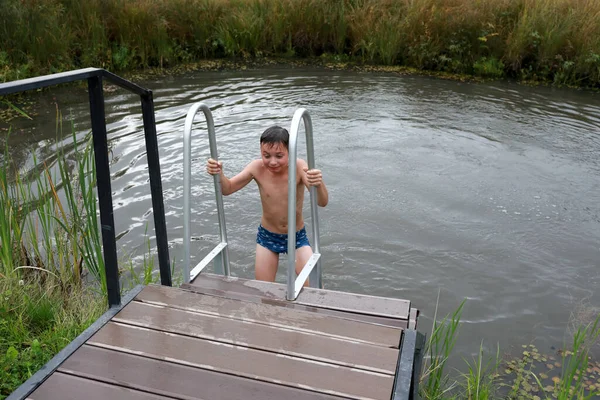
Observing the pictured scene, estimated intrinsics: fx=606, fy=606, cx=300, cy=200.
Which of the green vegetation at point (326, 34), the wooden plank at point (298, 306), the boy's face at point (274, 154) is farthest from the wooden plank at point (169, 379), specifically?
the green vegetation at point (326, 34)

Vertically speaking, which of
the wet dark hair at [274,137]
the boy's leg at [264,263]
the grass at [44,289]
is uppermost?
the wet dark hair at [274,137]

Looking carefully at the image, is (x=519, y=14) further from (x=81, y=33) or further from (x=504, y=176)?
(x=81, y=33)

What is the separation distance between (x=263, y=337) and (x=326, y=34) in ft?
34.8

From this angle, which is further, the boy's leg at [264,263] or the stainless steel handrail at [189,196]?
the boy's leg at [264,263]

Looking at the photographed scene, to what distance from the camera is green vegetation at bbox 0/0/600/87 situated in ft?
32.3

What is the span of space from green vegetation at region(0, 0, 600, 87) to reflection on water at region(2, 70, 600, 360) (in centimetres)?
88

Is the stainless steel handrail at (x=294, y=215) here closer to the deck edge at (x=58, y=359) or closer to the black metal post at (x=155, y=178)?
the black metal post at (x=155, y=178)

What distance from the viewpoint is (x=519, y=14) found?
11.3m

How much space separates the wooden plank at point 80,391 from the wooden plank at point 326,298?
1038 millimetres

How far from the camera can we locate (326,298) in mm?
3057

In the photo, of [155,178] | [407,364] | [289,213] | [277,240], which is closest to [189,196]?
[155,178]

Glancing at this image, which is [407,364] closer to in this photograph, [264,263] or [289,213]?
[289,213]

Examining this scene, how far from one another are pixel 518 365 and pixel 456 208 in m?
2.45

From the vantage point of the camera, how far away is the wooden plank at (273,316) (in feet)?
8.50
